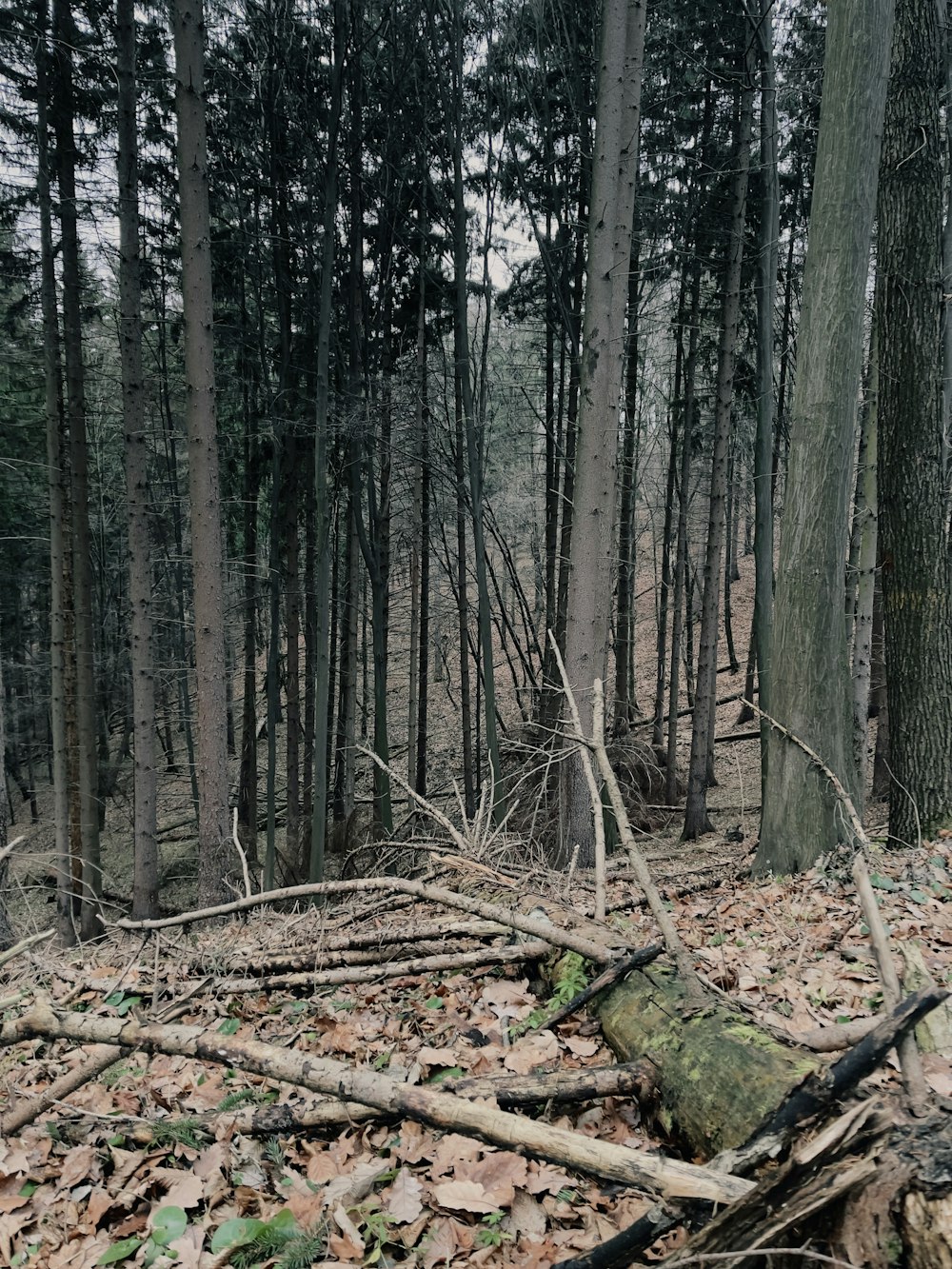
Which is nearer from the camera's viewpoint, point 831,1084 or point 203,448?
point 831,1084

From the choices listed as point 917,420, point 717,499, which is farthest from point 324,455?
point 917,420

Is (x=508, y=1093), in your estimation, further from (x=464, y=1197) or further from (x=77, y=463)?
(x=77, y=463)

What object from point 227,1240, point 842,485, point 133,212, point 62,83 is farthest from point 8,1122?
point 62,83

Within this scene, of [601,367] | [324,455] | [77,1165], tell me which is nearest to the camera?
[77,1165]

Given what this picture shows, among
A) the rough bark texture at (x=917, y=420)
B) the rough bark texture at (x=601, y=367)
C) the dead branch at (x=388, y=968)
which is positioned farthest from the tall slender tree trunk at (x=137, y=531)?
the rough bark texture at (x=917, y=420)

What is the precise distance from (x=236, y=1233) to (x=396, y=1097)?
585 millimetres

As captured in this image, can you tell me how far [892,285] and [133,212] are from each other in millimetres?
8690

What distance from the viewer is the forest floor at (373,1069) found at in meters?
2.06

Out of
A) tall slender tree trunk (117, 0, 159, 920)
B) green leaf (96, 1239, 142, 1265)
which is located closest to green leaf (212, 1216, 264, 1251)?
green leaf (96, 1239, 142, 1265)

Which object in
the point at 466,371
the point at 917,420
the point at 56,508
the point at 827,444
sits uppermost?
the point at 466,371

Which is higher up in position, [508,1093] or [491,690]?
[508,1093]

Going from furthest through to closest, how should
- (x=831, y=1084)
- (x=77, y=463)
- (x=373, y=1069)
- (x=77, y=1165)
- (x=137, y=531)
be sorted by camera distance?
(x=77, y=463), (x=137, y=531), (x=373, y=1069), (x=77, y=1165), (x=831, y=1084)

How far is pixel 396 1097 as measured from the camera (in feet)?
7.07

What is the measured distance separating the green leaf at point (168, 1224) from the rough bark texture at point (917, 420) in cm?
554
